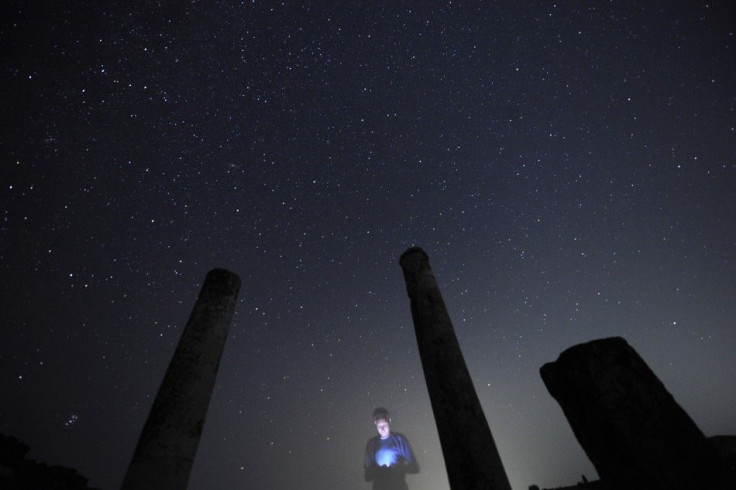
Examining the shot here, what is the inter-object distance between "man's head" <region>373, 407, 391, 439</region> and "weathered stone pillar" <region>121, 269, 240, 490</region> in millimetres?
12982

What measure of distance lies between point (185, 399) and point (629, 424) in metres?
4.41

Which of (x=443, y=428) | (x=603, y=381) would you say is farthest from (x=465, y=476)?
(x=603, y=381)

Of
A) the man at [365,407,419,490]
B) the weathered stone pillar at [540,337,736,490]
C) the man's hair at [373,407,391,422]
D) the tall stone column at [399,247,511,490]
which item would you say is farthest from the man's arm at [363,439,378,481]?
the weathered stone pillar at [540,337,736,490]

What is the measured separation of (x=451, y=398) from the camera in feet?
14.0

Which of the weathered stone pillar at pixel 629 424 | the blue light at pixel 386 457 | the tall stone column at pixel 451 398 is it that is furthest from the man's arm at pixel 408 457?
the weathered stone pillar at pixel 629 424

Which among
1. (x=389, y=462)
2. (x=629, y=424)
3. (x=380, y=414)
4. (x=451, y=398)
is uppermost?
(x=380, y=414)

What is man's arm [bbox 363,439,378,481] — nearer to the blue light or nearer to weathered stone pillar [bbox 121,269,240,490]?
the blue light

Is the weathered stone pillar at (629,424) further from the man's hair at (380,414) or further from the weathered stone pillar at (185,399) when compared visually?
the man's hair at (380,414)

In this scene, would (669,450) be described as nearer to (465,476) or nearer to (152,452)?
(465,476)

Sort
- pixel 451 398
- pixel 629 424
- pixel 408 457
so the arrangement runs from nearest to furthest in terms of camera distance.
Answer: pixel 629 424, pixel 451 398, pixel 408 457

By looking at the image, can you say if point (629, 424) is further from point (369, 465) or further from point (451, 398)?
point (369, 465)

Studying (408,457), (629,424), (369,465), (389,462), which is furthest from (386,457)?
(629,424)

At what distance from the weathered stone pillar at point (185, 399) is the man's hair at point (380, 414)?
1297 centimetres

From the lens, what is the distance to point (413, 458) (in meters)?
15.3
